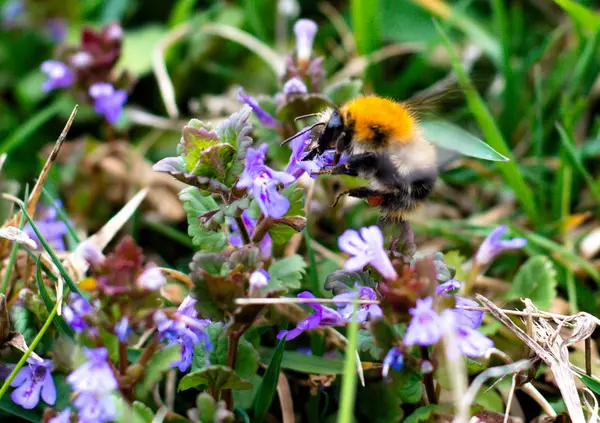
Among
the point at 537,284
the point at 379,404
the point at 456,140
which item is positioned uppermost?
the point at 456,140

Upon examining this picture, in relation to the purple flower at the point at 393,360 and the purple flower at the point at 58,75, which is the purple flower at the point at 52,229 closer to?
the purple flower at the point at 58,75

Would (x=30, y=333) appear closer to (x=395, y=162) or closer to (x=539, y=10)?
(x=395, y=162)

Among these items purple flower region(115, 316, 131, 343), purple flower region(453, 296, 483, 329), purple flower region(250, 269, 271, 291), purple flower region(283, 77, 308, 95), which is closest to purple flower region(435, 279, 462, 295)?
purple flower region(453, 296, 483, 329)

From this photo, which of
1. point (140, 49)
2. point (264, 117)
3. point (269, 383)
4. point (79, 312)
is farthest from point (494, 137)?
point (140, 49)

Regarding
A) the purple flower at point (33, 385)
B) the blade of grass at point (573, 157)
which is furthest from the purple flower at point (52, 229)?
the blade of grass at point (573, 157)

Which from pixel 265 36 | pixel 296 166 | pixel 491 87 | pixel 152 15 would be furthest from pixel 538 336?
pixel 152 15

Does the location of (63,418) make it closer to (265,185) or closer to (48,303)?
(48,303)

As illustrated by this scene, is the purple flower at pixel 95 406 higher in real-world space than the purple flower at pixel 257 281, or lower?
lower

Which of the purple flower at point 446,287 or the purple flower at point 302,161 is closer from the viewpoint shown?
the purple flower at point 446,287
